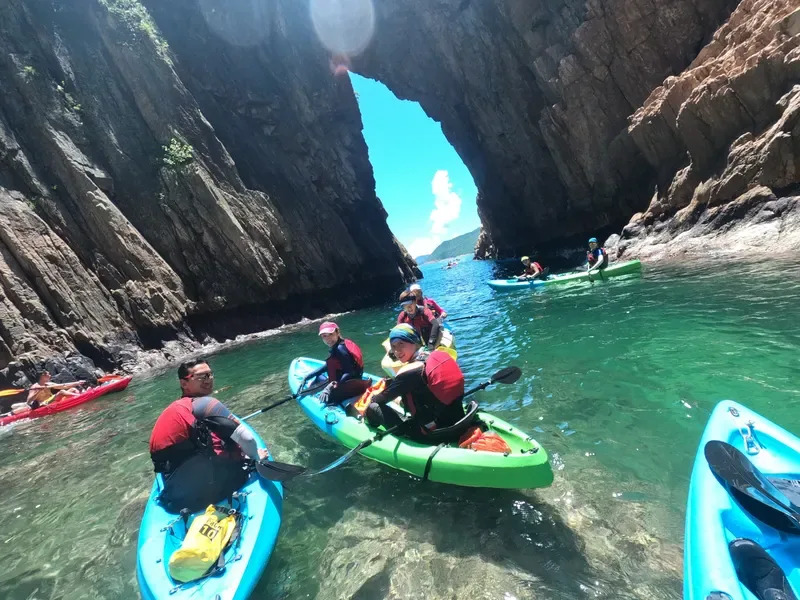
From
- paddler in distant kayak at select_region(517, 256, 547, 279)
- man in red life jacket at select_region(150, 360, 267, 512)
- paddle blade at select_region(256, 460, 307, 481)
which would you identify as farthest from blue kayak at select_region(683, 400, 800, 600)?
paddler in distant kayak at select_region(517, 256, 547, 279)

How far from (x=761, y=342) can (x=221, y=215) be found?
2434 centimetres

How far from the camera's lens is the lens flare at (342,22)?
33562 mm

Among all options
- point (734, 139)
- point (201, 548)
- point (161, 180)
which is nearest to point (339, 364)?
point (201, 548)

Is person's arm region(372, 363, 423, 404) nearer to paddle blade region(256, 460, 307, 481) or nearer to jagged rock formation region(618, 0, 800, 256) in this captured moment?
paddle blade region(256, 460, 307, 481)

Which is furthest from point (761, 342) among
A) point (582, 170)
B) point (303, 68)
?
point (303, 68)

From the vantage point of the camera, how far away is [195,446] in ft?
13.8

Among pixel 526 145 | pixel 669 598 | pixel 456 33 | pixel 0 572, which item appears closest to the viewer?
pixel 669 598

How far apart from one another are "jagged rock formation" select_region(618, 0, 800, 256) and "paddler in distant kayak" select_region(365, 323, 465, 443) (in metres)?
15.6

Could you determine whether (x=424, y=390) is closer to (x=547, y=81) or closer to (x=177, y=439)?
(x=177, y=439)

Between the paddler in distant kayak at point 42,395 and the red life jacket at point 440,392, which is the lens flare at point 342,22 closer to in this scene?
the paddler in distant kayak at point 42,395

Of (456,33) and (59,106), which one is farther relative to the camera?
(456,33)

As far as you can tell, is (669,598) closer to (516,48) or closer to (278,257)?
(278,257)

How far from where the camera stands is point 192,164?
23844 mm

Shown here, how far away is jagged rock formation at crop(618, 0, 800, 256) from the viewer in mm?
14859
